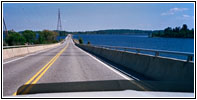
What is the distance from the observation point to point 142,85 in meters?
9.21

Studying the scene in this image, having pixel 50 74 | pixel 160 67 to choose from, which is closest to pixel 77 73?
pixel 50 74

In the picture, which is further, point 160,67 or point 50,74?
point 50,74

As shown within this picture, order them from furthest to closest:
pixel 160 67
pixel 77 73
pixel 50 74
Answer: pixel 77 73 → pixel 50 74 → pixel 160 67

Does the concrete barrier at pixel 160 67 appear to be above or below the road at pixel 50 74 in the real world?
above

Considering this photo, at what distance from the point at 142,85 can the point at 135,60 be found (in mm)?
5307

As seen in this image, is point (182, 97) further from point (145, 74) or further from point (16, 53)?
point (16, 53)

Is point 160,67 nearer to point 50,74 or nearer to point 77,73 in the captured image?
point 77,73

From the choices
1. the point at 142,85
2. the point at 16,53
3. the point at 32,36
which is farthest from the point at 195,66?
the point at 32,36

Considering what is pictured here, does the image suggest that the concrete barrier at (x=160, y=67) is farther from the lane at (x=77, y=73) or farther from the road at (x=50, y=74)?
the lane at (x=77, y=73)

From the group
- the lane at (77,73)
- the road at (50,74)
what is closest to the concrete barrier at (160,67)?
the road at (50,74)

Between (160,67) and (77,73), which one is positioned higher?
(160,67)

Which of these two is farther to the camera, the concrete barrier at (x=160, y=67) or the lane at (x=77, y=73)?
the lane at (x=77, y=73)

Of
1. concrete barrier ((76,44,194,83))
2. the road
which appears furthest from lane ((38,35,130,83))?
concrete barrier ((76,44,194,83))

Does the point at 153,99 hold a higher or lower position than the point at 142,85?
higher
